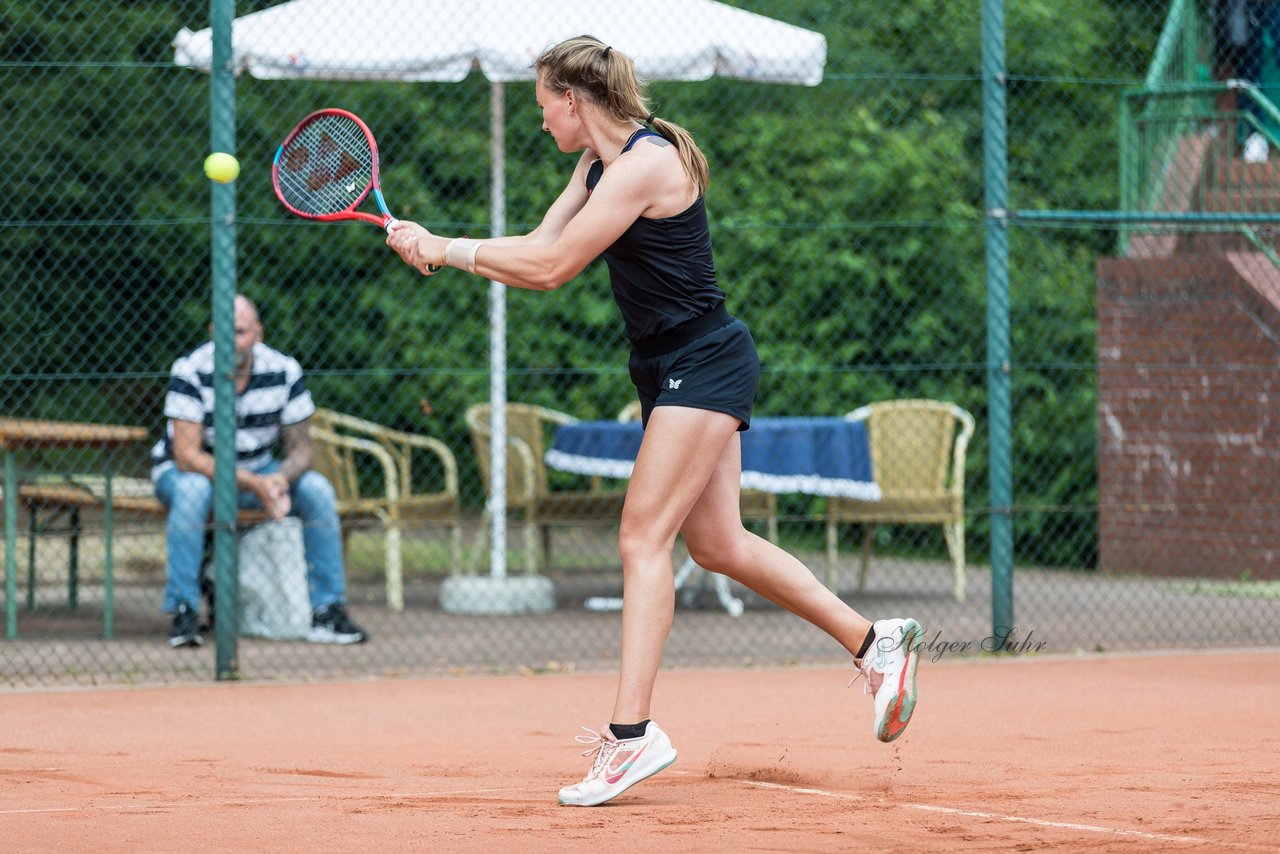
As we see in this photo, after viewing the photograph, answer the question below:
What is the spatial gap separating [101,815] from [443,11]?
4969mm

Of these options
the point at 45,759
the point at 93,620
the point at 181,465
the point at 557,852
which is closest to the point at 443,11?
the point at 181,465

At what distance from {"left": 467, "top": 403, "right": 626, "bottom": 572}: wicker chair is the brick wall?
3.06 meters

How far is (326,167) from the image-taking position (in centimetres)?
526

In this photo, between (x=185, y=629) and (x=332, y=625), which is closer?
(x=185, y=629)

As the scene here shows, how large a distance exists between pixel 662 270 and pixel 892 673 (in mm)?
1184

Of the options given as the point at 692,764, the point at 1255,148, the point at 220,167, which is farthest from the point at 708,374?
the point at 1255,148

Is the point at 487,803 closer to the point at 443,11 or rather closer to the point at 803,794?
the point at 803,794

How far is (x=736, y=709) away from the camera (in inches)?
242

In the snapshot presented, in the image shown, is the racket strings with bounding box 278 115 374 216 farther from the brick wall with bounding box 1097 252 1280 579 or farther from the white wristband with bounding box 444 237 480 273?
the brick wall with bounding box 1097 252 1280 579

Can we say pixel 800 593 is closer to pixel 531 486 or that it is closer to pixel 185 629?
pixel 185 629

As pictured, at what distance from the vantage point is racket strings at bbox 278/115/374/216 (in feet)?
16.9

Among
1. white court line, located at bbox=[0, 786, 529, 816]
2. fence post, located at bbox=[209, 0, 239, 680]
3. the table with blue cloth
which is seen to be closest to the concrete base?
the table with blue cloth

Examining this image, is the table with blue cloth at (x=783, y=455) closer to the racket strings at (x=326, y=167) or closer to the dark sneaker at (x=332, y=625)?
the dark sneaker at (x=332, y=625)

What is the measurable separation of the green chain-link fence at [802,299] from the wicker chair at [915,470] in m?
0.42
